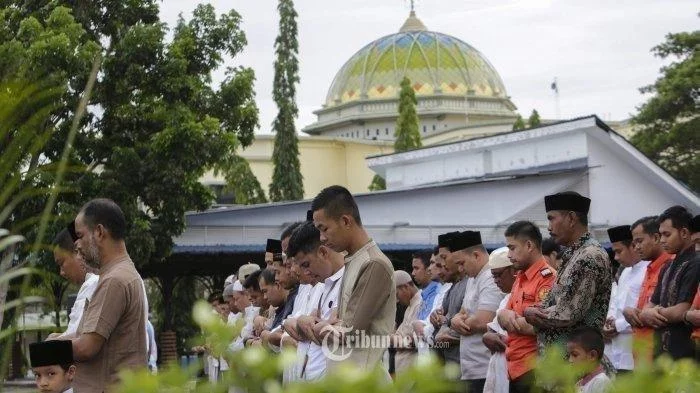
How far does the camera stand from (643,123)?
5031cm

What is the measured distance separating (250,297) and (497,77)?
9624cm

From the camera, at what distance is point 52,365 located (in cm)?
696

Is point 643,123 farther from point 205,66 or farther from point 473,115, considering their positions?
point 473,115

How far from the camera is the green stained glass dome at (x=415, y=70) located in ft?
330

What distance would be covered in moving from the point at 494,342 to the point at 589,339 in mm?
2187

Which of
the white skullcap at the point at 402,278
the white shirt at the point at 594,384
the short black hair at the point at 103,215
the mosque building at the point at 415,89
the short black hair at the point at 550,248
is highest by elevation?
the mosque building at the point at 415,89

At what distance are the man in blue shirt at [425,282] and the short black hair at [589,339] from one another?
4.64 metres

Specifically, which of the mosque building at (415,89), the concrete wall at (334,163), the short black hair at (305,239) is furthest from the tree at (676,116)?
the mosque building at (415,89)

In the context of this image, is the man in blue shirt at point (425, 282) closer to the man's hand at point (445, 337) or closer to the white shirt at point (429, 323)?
the white shirt at point (429, 323)

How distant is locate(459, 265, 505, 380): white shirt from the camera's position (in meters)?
10.3

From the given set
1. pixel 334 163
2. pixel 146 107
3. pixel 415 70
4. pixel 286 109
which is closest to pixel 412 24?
pixel 415 70

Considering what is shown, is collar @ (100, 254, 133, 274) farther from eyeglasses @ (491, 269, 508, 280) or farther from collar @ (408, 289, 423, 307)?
collar @ (408, 289, 423, 307)

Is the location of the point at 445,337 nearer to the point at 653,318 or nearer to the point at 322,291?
the point at 653,318

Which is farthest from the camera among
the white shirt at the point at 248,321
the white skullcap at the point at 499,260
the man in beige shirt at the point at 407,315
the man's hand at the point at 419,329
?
the man in beige shirt at the point at 407,315
